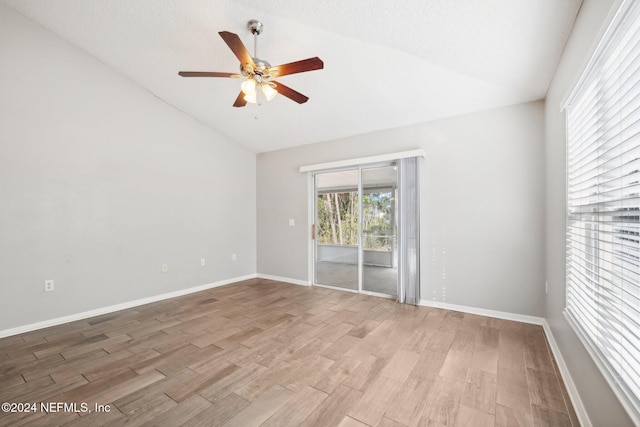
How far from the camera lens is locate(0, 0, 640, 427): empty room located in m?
1.72

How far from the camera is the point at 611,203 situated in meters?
1.42

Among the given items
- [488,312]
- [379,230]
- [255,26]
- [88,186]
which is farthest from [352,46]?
[88,186]

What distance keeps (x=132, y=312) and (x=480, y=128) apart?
203 inches

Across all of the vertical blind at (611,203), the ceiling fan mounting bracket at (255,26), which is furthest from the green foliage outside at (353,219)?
the ceiling fan mounting bracket at (255,26)

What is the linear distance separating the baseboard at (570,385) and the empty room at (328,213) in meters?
0.03

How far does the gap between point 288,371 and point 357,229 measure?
2746mm

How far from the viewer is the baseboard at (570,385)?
1641 mm

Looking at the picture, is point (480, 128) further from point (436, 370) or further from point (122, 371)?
point (122, 371)

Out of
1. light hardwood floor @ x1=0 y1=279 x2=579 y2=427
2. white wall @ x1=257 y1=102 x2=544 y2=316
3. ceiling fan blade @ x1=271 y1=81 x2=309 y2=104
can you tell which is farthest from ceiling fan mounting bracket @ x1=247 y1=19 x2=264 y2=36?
light hardwood floor @ x1=0 y1=279 x2=579 y2=427

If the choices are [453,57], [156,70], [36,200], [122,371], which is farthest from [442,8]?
[36,200]

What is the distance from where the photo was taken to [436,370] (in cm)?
226

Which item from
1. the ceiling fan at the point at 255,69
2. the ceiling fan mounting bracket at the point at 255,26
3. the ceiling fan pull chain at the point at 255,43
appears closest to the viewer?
the ceiling fan at the point at 255,69

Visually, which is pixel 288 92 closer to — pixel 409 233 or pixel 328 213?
pixel 409 233

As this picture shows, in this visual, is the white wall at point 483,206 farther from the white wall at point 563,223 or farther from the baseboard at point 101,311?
the baseboard at point 101,311
